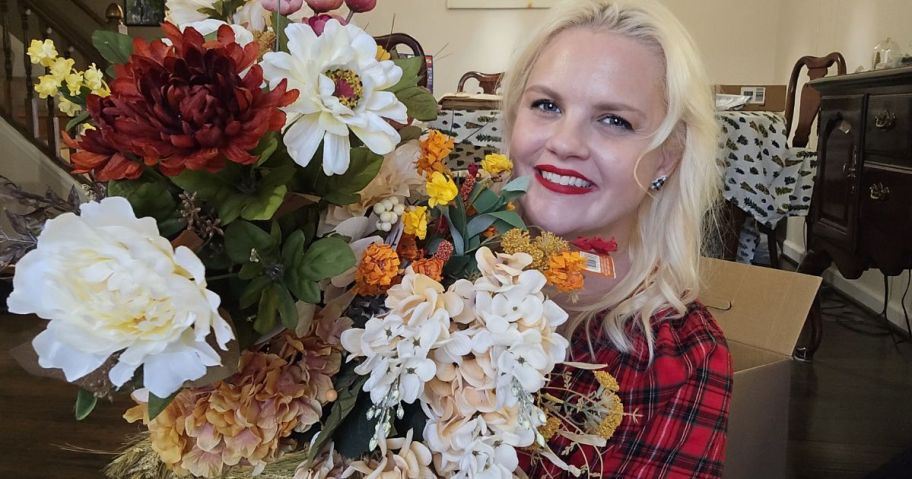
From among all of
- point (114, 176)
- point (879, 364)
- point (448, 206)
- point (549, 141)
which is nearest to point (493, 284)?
point (448, 206)

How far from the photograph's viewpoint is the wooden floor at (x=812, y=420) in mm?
1896

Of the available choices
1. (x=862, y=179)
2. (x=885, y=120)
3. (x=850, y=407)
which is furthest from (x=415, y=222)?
(x=850, y=407)

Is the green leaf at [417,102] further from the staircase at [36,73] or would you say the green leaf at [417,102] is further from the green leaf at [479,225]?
the staircase at [36,73]

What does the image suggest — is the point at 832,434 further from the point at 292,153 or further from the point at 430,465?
the point at 292,153

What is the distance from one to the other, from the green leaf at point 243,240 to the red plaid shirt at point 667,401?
481 mm

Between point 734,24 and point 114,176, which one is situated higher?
point 734,24

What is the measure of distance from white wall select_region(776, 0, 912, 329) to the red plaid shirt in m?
2.53

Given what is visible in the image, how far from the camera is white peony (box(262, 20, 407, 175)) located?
0.42 meters

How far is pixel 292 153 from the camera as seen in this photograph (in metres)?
0.42

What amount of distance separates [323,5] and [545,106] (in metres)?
0.49

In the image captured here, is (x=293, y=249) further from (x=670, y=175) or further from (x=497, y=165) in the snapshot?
(x=670, y=175)

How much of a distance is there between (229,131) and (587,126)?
61 cm

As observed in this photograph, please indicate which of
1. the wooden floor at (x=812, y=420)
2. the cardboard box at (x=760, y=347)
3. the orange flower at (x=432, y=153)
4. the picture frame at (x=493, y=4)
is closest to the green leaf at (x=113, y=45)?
the orange flower at (x=432, y=153)

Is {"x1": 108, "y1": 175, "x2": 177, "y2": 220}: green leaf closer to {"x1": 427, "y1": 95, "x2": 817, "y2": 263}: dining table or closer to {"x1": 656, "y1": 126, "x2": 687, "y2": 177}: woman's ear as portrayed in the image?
{"x1": 656, "y1": 126, "x2": 687, "y2": 177}: woman's ear
